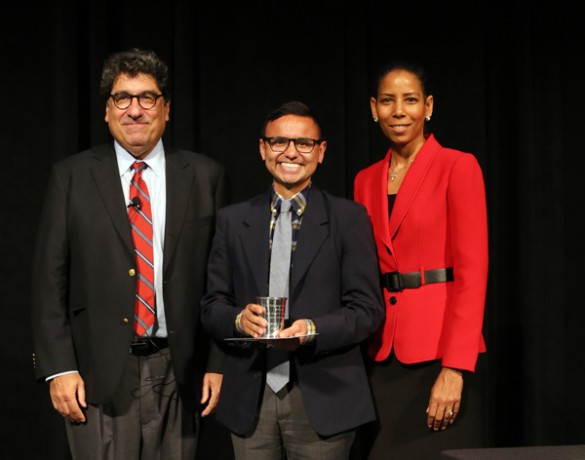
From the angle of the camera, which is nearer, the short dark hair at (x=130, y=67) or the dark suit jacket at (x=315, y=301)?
the dark suit jacket at (x=315, y=301)

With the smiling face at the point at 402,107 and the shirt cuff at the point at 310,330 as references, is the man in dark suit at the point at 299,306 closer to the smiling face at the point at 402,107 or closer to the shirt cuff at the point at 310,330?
the shirt cuff at the point at 310,330

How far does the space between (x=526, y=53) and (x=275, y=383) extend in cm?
230

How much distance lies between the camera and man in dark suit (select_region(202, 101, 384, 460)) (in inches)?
95.0

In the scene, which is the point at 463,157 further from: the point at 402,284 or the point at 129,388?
the point at 129,388

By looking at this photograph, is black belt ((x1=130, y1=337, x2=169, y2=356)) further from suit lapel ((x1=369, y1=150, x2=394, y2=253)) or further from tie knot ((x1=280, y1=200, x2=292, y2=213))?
suit lapel ((x1=369, y1=150, x2=394, y2=253))

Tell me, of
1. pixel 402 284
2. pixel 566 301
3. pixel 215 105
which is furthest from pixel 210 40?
pixel 566 301

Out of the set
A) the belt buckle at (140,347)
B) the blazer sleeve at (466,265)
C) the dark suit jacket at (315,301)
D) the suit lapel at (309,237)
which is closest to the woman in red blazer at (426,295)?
the blazer sleeve at (466,265)

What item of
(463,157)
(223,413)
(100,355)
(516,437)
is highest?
(463,157)

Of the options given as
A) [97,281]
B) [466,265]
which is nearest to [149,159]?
[97,281]

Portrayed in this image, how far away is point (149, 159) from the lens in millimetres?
2756

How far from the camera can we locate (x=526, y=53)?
3.89 metres

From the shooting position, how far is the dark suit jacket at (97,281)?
8.47 feet

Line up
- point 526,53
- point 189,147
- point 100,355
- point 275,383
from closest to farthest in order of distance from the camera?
point 275,383 → point 100,355 → point 189,147 → point 526,53

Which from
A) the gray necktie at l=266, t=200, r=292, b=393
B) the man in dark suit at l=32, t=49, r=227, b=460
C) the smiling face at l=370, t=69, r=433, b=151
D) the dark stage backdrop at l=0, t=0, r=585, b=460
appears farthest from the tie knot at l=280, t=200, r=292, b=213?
the dark stage backdrop at l=0, t=0, r=585, b=460
